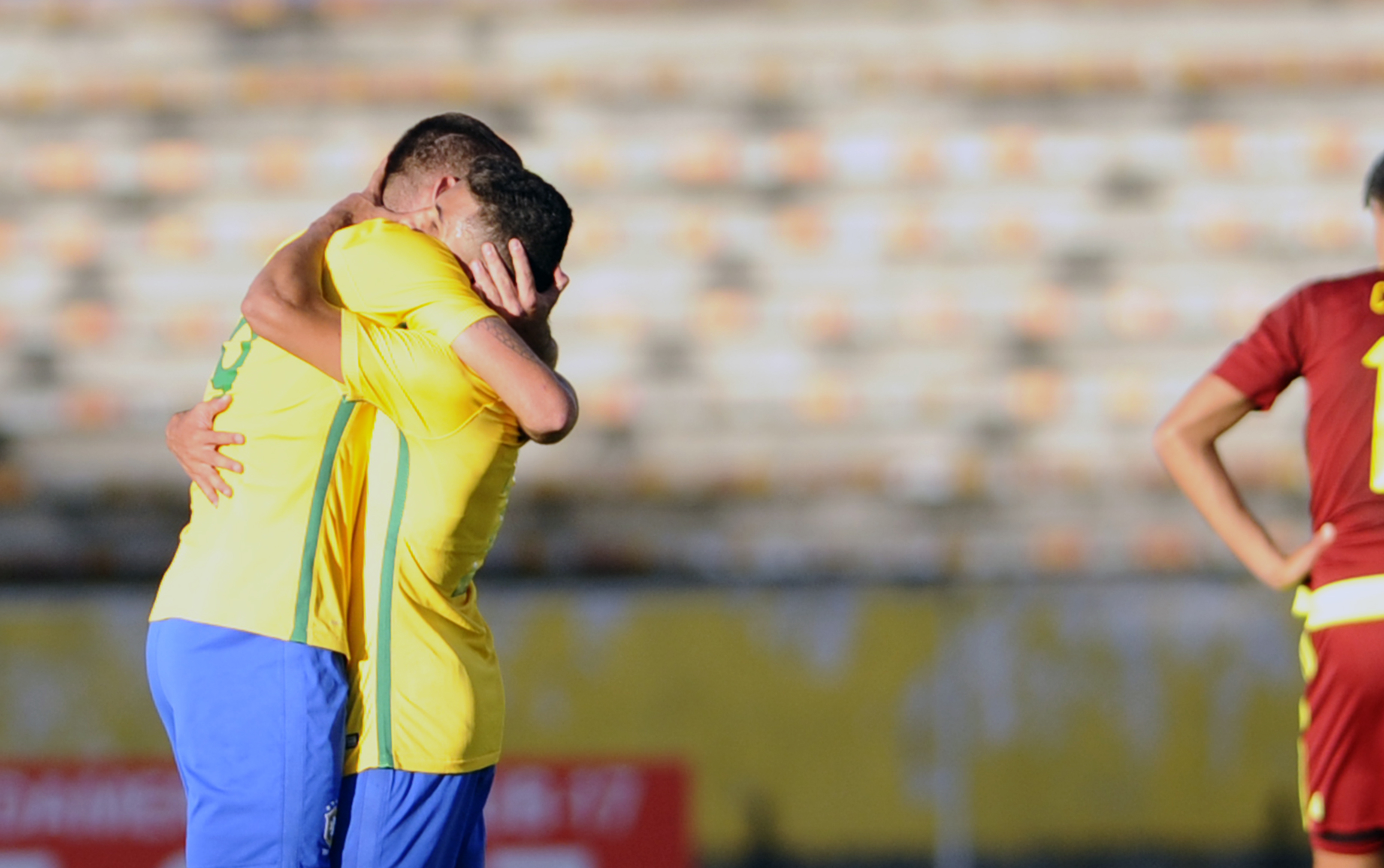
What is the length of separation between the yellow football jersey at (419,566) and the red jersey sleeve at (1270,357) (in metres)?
1.48

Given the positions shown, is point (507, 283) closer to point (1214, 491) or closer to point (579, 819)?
point (1214, 491)

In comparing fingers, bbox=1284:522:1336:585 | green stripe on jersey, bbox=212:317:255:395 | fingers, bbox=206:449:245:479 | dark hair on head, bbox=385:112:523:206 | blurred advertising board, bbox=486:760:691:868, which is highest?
dark hair on head, bbox=385:112:523:206

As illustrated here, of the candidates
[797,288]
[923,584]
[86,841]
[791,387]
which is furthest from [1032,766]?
[86,841]

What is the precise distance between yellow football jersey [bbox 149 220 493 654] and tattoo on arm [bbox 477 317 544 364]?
0.05 metres

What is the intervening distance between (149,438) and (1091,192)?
3905 millimetres

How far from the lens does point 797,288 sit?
21.1ft

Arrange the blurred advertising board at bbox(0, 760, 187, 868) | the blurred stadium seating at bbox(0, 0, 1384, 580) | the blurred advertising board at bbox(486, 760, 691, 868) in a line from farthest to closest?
the blurred stadium seating at bbox(0, 0, 1384, 580) → the blurred advertising board at bbox(486, 760, 691, 868) → the blurred advertising board at bbox(0, 760, 187, 868)

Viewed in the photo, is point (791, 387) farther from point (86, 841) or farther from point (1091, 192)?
point (86, 841)

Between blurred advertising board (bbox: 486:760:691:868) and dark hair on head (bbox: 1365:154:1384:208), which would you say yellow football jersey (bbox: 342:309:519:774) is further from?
blurred advertising board (bbox: 486:760:691:868)

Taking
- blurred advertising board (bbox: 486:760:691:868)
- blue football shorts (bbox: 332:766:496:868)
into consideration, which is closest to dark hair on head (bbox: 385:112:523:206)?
blue football shorts (bbox: 332:766:496:868)

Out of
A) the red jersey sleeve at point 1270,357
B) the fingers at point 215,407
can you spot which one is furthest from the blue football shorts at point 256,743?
the red jersey sleeve at point 1270,357

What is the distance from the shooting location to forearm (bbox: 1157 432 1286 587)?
3039 mm

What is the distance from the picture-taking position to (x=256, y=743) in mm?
2232

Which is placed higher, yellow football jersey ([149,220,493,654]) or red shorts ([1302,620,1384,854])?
yellow football jersey ([149,220,493,654])
